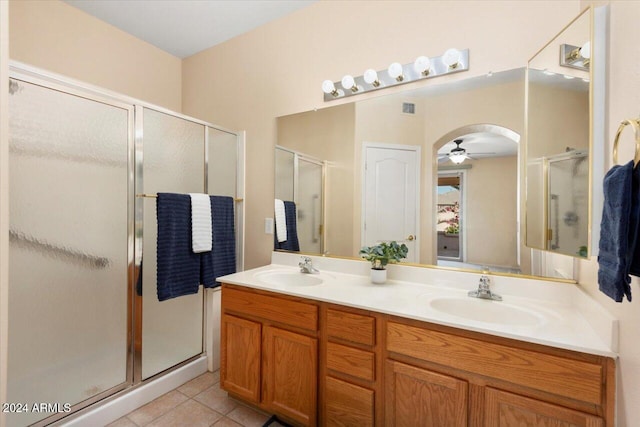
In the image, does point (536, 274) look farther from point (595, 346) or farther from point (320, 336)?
point (320, 336)

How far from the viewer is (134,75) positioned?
8.15 feet

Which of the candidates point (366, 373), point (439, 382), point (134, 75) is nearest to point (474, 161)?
point (439, 382)

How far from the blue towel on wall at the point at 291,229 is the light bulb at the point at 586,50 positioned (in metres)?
1.69

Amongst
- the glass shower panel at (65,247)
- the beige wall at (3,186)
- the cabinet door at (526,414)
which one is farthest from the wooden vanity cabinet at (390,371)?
the beige wall at (3,186)

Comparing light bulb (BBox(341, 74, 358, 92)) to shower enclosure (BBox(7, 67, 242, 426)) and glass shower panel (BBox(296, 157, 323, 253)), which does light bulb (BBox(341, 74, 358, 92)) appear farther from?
shower enclosure (BBox(7, 67, 242, 426))

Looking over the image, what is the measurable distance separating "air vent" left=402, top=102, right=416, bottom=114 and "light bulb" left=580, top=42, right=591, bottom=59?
77cm

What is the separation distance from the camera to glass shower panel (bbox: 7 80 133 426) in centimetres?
143

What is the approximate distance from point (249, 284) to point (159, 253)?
656 millimetres

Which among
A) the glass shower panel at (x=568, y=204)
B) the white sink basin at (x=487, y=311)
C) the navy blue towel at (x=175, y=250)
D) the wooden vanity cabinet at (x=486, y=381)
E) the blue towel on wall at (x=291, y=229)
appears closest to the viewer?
the wooden vanity cabinet at (x=486, y=381)

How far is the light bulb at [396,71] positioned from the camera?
5.55 feet

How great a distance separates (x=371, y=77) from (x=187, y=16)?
1.55 m

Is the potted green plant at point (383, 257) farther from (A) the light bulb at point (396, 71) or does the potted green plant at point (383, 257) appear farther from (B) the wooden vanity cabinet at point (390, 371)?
(A) the light bulb at point (396, 71)

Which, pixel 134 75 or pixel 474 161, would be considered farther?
pixel 134 75

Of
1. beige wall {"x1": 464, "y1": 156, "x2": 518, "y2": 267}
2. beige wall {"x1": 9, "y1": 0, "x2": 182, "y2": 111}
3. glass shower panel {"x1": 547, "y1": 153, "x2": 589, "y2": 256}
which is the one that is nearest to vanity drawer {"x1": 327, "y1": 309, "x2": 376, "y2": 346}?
beige wall {"x1": 464, "y1": 156, "x2": 518, "y2": 267}
